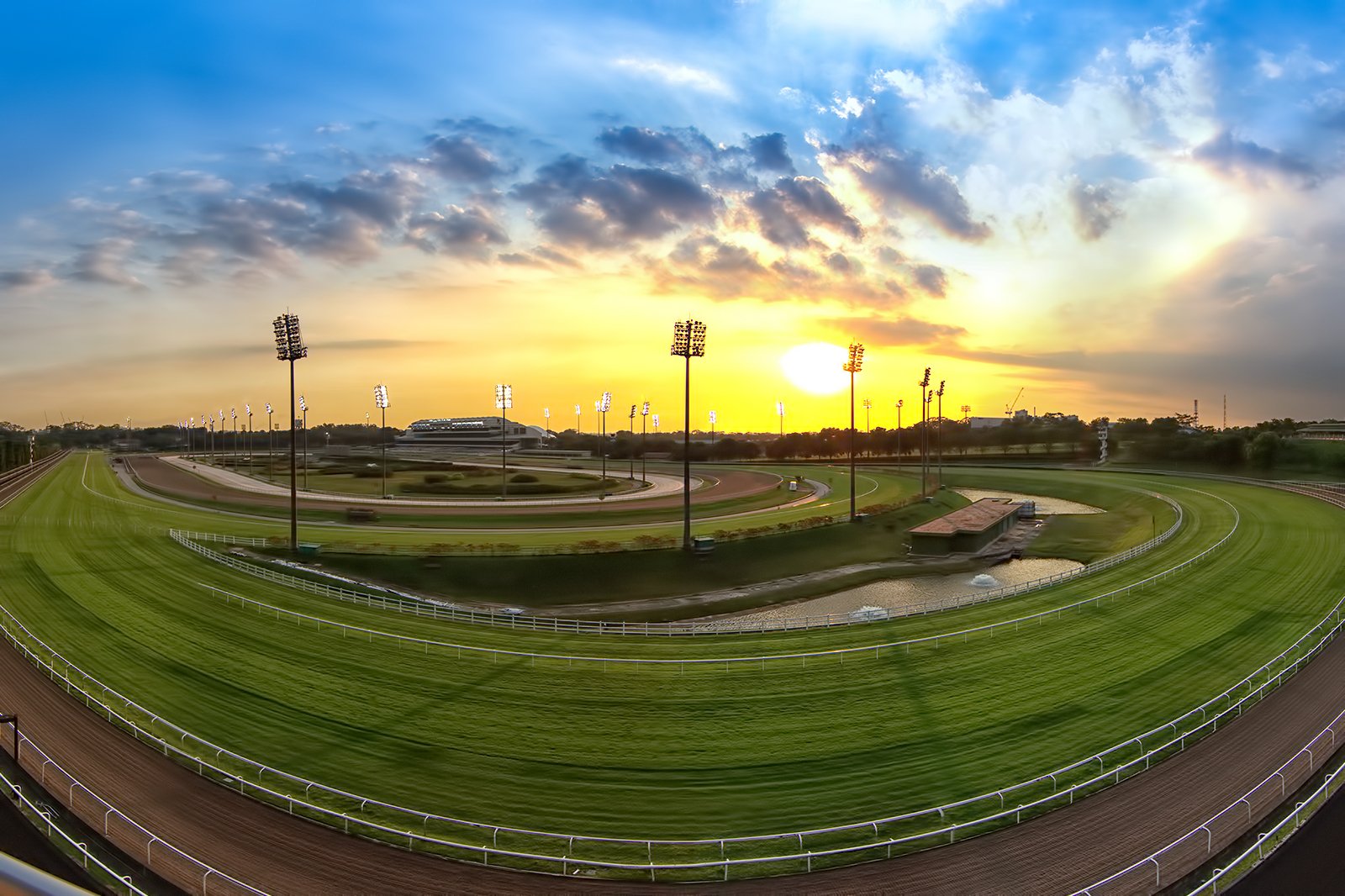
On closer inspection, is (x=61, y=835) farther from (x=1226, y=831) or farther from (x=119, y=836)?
(x=1226, y=831)

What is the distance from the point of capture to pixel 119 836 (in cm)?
1923

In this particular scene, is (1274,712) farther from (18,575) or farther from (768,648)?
(18,575)

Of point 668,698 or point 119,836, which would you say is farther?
point 668,698

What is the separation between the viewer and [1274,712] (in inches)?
1035

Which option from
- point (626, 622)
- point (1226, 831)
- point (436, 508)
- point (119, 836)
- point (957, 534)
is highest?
point (436, 508)

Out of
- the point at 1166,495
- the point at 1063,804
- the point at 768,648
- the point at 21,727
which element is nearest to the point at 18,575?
the point at 21,727

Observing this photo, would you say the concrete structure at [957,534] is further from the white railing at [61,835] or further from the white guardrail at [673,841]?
the white railing at [61,835]

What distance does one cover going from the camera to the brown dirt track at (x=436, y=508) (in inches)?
3009

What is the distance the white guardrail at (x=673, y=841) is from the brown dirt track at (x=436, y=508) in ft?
165

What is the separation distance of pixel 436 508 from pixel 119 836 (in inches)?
2360

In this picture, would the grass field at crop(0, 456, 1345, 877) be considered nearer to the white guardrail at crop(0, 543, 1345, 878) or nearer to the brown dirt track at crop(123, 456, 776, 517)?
the white guardrail at crop(0, 543, 1345, 878)

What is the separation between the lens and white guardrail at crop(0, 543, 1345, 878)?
59.8 ft

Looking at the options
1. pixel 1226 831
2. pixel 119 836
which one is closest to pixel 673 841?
pixel 1226 831

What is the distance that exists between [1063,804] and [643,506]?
61273mm
